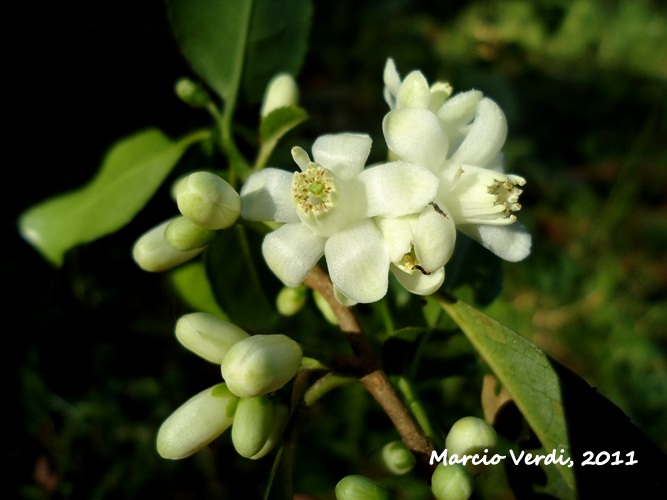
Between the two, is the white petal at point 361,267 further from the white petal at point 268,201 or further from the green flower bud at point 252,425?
the green flower bud at point 252,425

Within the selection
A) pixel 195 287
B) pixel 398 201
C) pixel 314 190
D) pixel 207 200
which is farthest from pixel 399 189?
pixel 195 287

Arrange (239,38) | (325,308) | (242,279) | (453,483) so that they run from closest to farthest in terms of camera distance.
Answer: (453,483)
(325,308)
(242,279)
(239,38)

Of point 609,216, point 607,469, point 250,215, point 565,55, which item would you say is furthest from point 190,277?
point 565,55

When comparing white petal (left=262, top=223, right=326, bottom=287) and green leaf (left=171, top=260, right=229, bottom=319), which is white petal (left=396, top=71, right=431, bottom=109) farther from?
green leaf (left=171, top=260, right=229, bottom=319)

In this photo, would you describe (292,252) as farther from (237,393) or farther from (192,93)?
(192,93)

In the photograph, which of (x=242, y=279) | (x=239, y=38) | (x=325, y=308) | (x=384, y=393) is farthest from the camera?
(x=239, y=38)

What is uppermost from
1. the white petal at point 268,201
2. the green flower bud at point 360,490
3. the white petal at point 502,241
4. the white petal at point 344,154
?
the white petal at point 344,154

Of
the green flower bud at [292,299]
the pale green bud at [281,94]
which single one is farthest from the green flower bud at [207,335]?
the pale green bud at [281,94]
